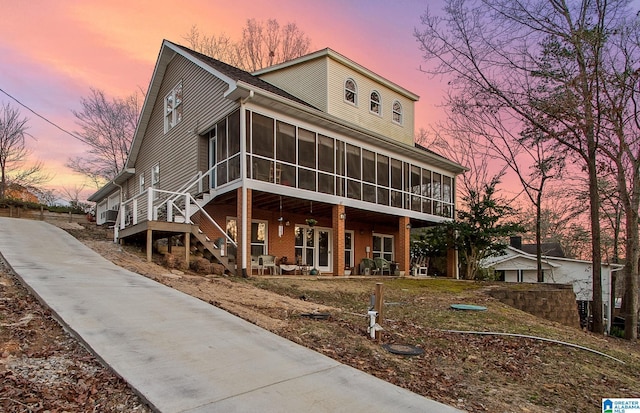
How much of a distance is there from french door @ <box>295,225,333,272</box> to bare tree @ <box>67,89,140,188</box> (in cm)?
2029

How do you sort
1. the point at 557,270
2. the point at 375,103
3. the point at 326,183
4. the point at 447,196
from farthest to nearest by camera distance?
the point at 557,270 → the point at 447,196 → the point at 375,103 → the point at 326,183

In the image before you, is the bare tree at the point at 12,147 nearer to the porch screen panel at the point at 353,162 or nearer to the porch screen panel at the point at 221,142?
the porch screen panel at the point at 221,142

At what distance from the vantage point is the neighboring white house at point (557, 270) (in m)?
22.3

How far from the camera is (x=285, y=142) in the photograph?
42.1 ft

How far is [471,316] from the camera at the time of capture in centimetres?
812

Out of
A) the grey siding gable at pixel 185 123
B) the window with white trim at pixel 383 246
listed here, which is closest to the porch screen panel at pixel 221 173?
the grey siding gable at pixel 185 123

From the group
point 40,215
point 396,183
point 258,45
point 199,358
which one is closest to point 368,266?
point 396,183

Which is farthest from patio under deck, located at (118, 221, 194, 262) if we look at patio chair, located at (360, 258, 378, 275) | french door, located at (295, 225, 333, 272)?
patio chair, located at (360, 258, 378, 275)

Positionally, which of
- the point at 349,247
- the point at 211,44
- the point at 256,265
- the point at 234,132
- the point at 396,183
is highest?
the point at 211,44

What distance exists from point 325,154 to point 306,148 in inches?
35.9

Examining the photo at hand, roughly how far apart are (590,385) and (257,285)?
701 centimetres

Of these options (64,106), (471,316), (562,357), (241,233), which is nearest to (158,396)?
(562,357)

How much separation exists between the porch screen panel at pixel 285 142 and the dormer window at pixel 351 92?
14.1ft

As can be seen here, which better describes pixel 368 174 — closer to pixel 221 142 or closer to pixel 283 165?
pixel 283 165
